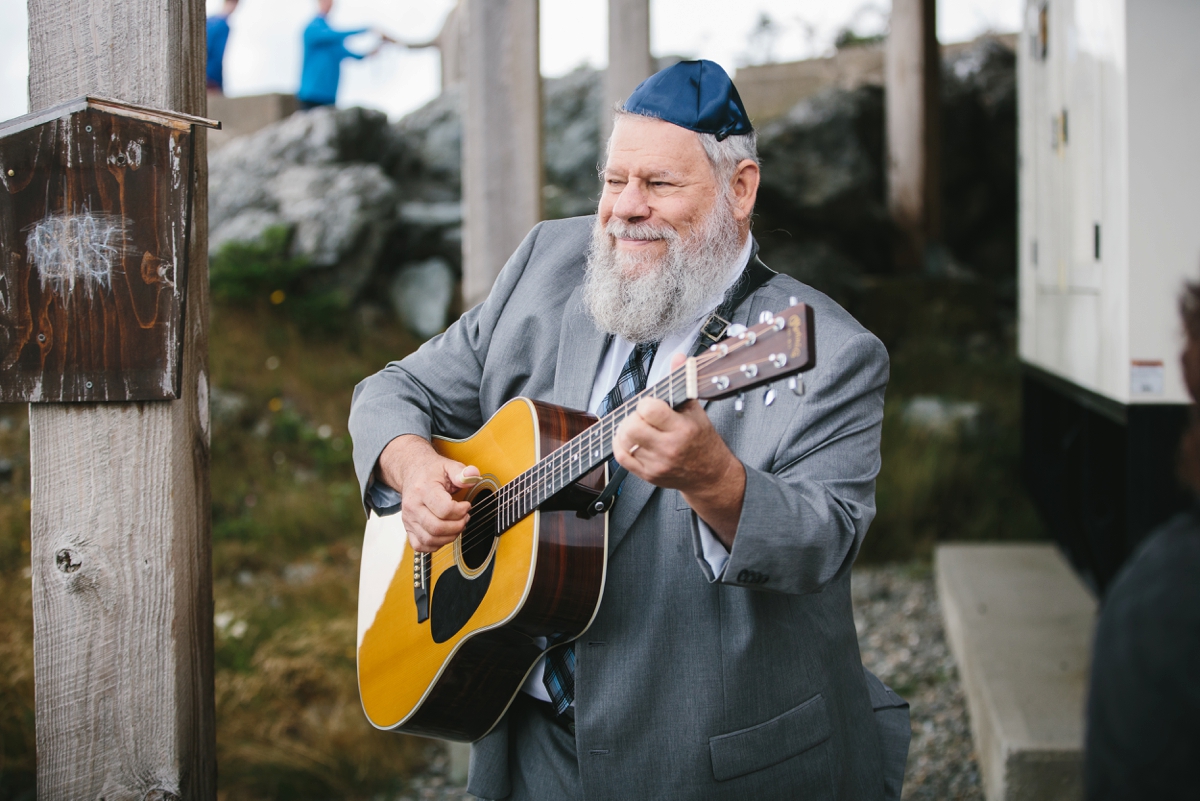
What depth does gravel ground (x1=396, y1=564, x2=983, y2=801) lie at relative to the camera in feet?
11.8

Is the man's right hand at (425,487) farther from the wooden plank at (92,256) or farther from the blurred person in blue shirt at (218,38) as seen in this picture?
the blurred person in blue shirt at (218,38)

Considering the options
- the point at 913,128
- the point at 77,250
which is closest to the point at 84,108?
the point at 77,250

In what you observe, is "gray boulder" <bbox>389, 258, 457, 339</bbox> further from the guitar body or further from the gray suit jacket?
the gray suit jacket

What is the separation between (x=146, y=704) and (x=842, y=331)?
55.9 inches

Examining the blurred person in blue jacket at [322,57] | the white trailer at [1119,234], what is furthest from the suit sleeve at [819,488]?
the blurred person in blue jacket at [322,57]

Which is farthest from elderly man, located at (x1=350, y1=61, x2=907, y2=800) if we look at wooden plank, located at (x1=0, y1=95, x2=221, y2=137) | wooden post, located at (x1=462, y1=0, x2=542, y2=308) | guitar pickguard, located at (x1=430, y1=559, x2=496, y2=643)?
wooden post, located at (x1=462, y1=0, x2=542, y2=308)

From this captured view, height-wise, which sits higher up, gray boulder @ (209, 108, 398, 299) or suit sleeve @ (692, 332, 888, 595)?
gray boulder @ (209, 108, 398, 299)

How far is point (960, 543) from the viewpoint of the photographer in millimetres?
5559

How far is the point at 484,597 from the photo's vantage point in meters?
1.84

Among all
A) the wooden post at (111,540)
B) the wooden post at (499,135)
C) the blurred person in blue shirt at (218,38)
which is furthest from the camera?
the blurred person in blue shirt at (218,38)

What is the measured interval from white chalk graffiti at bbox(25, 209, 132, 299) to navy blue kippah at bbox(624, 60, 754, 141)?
0.98m

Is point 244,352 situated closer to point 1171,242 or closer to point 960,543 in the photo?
point 960,543

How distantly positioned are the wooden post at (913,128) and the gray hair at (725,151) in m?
6.05

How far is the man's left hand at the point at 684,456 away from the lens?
1400 mm
